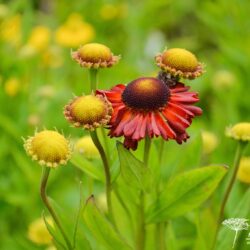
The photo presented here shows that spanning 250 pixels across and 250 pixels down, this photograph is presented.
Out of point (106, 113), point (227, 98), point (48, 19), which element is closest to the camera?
point (106, 113)

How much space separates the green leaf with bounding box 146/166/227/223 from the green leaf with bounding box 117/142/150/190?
80 mm

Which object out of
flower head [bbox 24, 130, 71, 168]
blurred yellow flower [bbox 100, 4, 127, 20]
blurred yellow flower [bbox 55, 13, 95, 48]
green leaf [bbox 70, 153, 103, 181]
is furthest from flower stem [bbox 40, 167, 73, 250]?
blurred yellow flower [bbox 100, 4, 127, 20]

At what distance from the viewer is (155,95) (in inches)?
34.7

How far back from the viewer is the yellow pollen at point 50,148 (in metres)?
0.85

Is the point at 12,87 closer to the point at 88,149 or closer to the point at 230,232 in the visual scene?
the point at 88,149

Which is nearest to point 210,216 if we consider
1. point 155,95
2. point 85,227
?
point 85,227

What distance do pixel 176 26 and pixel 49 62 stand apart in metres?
1.30

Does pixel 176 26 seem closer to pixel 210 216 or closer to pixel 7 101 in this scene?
pixel 7 101

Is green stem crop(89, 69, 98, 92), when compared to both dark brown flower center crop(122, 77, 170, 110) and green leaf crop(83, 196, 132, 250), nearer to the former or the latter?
dark brown flower center crop(122, 77, 170, 110)

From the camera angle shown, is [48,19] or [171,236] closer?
[171,236]

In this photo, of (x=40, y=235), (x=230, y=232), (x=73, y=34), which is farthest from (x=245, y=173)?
(x=73, y=34)

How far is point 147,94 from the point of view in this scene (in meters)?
0.89

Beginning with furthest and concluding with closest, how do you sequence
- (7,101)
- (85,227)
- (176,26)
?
(176,26)
(7,101)
(85,227)

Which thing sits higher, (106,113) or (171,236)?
(106,113)
